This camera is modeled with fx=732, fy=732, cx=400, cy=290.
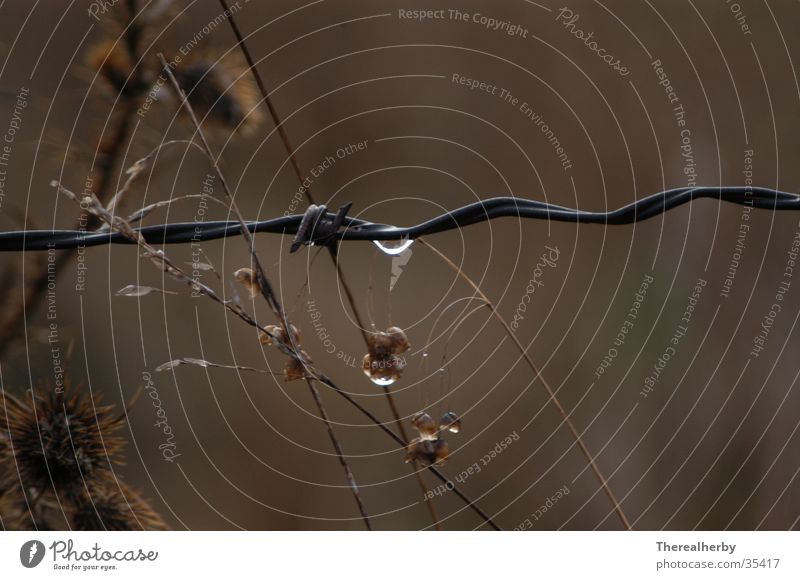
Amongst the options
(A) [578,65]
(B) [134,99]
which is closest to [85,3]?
(B) [134,99]

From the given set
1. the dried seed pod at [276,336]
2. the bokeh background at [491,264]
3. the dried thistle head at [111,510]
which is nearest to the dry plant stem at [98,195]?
the bokeh background at [491,264]

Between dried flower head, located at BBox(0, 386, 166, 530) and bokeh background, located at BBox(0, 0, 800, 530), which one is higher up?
bokeh background, located at BBox(0, 0, 800, 530)

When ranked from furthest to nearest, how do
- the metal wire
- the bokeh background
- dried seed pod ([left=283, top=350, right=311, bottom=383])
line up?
the bokeh background
dried seed pod ([left=283, top=350, right=311, bottom=383])
the metal wire

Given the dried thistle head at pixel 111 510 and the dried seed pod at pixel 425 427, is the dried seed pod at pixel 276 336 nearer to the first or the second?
the dried seed pod at pixel 425 427

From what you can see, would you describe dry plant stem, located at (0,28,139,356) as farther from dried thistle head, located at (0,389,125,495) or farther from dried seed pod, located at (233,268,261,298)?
dried seed pod, located at (233,268,261,298)

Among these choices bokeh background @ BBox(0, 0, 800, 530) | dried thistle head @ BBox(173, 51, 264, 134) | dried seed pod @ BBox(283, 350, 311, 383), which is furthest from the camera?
bokeh background @ BBox(0, 0, 800, 530)

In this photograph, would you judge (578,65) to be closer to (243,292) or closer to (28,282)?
(243,292)

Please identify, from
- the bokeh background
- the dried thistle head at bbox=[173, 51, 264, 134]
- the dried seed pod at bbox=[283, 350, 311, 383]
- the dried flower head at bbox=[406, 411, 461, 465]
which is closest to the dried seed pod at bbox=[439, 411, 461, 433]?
the dried flower head at bbox=[406, 411, 461, 465]
